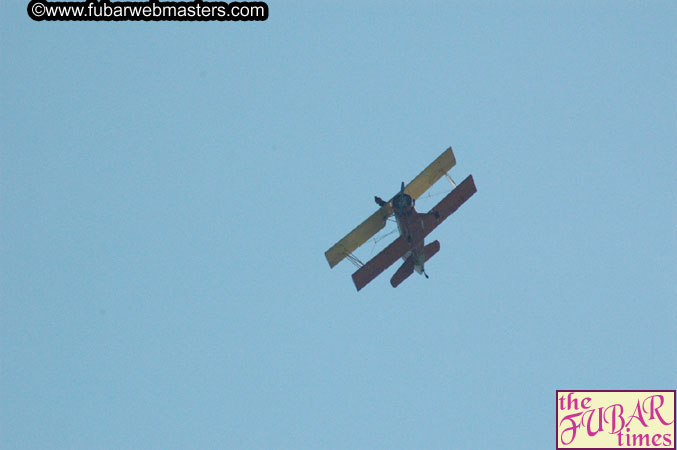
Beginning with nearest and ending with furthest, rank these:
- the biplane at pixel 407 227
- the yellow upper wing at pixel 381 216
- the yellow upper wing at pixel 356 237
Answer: the biplane at pixel 407 227 < the yellow upper wing at pixel 381 216 < the yellow upper wing at pixel 356 237

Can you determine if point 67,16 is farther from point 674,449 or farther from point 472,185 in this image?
point 674,449

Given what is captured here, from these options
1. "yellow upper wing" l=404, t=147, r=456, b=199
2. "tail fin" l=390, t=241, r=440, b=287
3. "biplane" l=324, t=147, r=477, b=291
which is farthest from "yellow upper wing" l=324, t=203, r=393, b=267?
"tail fin" l=390, t=241, r=440, b=287

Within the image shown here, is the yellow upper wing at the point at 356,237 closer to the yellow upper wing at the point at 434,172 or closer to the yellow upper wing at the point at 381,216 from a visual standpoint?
the yellow upper wing at the point at 381,216

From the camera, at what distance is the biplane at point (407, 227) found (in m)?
36.8

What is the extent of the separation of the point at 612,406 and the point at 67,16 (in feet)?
62.3

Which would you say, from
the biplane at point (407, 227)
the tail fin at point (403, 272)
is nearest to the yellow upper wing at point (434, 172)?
the biplane at point (407, 227)

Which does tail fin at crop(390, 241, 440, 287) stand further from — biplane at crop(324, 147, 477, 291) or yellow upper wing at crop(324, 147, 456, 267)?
yellow upper wing at crop(324, 147, 456, 267)

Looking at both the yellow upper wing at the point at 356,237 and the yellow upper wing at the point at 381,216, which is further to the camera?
the yellow upper wing at the point at 356,237

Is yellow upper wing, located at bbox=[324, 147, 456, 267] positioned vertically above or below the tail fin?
above

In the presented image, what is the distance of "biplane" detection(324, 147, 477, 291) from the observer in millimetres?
36812

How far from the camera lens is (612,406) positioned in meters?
34.6

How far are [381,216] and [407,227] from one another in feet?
5.51

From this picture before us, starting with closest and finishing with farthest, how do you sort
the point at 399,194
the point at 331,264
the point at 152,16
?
the point at 152,16
the point at 399,194
the point at 331,264

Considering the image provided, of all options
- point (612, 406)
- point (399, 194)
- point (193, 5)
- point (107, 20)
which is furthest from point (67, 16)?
point (612, 406)
